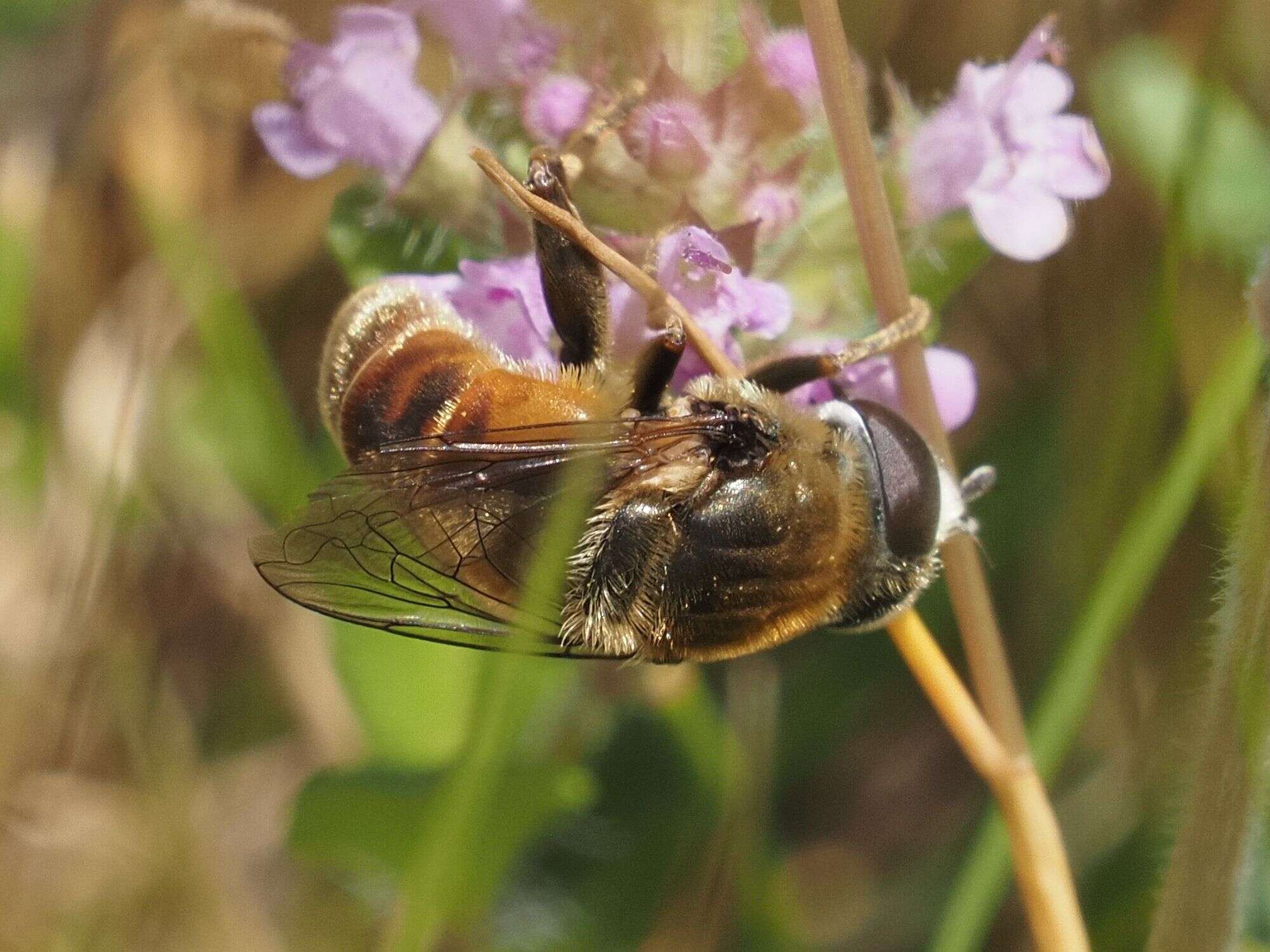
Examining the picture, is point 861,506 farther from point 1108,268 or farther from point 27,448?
point 27,448

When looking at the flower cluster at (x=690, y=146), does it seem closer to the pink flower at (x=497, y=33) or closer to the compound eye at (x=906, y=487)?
the pink flower at (x=497, y=33)

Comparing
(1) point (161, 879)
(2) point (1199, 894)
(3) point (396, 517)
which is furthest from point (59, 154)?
(2) point (1199, 894)

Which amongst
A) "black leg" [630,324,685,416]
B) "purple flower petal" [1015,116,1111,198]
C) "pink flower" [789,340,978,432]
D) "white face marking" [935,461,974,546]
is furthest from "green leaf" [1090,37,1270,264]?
"black leg" [630,324,685,416]

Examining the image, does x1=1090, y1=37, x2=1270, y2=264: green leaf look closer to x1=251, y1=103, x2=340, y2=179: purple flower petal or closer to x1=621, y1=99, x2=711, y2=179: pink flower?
x1=621, y1=99, x2=711, y2=179: pink flower

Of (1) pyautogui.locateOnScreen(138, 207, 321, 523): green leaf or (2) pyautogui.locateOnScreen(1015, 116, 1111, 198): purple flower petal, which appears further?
(1) pyautogui.locateOnScreen(138, 207, 321, 523): green leaf

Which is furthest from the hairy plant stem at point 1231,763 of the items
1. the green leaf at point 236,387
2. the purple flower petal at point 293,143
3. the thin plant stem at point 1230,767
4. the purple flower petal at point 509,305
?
the green leaf at point 236,387
